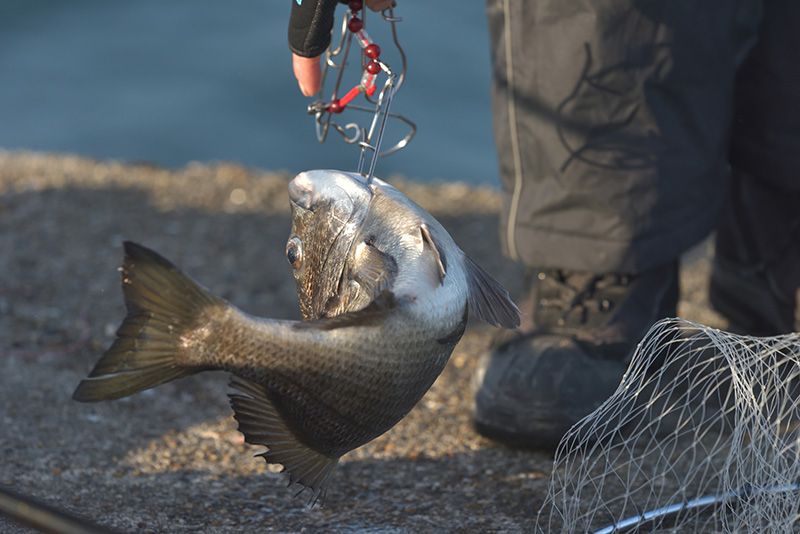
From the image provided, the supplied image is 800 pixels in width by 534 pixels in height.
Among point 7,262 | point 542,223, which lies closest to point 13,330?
point 7,262

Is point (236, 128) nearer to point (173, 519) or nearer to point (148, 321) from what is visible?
point (173, 519)

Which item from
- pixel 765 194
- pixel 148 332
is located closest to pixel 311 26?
pixel 148 332

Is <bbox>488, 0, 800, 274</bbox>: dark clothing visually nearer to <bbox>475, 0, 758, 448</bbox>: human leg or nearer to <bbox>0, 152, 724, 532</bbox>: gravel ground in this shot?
<bbox>475, 0, 758, 448</bbox>: human leg

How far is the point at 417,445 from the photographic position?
2.61 meters

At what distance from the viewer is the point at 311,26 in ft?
6.19

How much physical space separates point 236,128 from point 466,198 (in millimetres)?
2907

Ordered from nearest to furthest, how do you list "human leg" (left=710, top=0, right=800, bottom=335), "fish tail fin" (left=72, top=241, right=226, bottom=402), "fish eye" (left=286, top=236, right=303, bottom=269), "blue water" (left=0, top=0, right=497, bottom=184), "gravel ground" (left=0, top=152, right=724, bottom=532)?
"fish tail fin" (left=72, top=241, right=226, bottom=402)
"fish eye" (left=286, top=236, right=303, bottom=269)
"gravel ground" (left=0, top=152, right=724, bottom=532)
"human leg" (left=710, top=0, right=800, bottom=335)
"blue water" (left=0, top=0, right=497, bottom=184)

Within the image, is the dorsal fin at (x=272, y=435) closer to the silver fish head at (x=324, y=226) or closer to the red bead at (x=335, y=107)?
the silver fish head at (x=324, y=226)

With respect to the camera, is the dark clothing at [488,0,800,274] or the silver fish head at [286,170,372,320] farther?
the dark clothing at [488,0,800,274]

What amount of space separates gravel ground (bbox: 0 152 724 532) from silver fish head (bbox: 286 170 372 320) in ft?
1.96

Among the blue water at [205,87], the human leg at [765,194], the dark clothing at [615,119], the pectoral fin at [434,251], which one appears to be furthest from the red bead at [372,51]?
the blue water at [205,87]

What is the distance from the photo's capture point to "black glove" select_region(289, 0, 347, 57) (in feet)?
6.15

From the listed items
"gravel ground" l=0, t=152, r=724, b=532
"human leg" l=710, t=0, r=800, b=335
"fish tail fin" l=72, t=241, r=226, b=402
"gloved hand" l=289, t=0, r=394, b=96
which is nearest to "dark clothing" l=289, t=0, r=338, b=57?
"gloved hand" l=289, t=0, r=394, b=96

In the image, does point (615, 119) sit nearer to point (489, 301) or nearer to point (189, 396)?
point (489, 301)
